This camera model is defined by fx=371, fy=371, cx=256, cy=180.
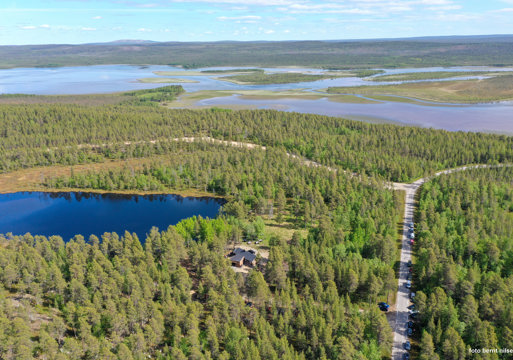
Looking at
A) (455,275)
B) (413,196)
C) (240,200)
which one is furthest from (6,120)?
(455,275)

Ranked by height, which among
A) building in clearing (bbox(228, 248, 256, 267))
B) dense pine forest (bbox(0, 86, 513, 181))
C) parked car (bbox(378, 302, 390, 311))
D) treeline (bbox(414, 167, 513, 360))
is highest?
dense pine forest (bbox(0, 86, 513, 181))

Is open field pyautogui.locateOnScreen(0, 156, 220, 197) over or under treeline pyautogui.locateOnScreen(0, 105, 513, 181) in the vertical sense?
under

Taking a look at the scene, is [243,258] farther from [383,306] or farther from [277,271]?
[383,306]

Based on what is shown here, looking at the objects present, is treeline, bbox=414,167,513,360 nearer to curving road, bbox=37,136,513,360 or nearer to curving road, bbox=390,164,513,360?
curving road, bbox=390,164,513,360

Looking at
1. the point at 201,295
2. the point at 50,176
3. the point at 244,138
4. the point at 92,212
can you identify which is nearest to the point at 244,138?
the point at 244,138

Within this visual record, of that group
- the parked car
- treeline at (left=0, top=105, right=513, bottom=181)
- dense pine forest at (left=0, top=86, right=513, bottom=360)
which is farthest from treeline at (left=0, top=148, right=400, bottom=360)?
treeline at (left=0, top=105, right=513, bottom=181)

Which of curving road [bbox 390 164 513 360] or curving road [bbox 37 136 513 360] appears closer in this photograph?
curving road [bbox 390 164 513 360]

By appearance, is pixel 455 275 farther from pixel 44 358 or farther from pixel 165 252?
pixel 44 358
